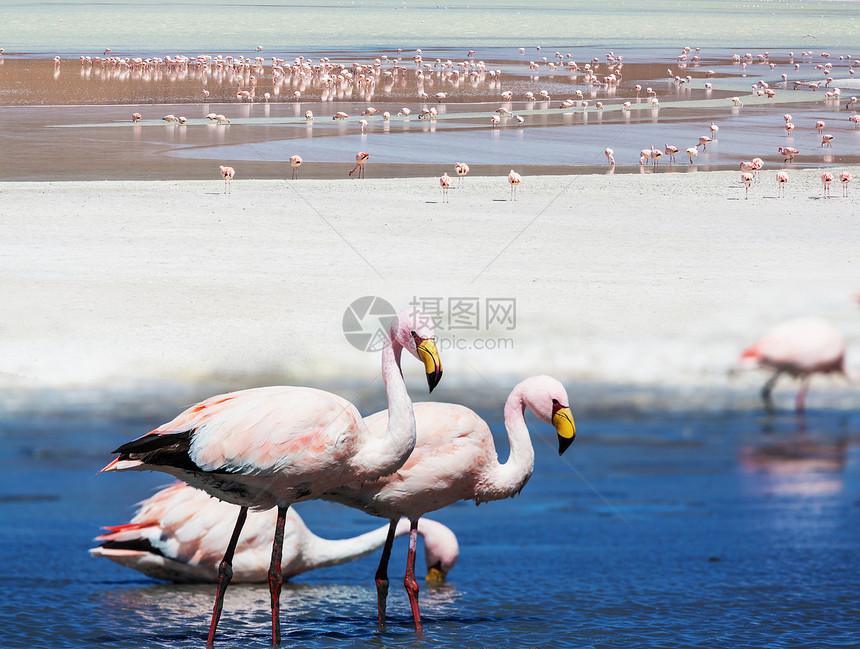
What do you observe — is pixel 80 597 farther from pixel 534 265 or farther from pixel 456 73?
pixel 456 73

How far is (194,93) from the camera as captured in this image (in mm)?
34781

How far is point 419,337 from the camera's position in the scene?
5.11m

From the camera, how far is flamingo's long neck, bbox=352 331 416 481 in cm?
519

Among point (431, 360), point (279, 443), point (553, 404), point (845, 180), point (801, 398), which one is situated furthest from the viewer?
point (845, 180)

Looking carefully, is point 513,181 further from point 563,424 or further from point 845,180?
point 563,424

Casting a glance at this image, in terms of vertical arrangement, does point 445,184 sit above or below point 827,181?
below

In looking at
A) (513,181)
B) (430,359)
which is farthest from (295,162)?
(430,359)

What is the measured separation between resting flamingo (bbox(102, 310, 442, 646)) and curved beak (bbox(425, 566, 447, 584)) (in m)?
0.96

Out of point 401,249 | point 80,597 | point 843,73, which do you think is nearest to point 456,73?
point 843,73

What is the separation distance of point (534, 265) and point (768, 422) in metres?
4.57

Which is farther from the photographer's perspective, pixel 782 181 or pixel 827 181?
pixel 782 181

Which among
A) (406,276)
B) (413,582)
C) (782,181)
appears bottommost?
(413,582)

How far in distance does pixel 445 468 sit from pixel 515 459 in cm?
36

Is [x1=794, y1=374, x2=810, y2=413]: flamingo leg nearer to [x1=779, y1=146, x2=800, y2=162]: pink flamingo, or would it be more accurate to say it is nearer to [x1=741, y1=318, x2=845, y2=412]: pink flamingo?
[x1=741, y1=318, x2=845, y2=412]: pink flamingo
